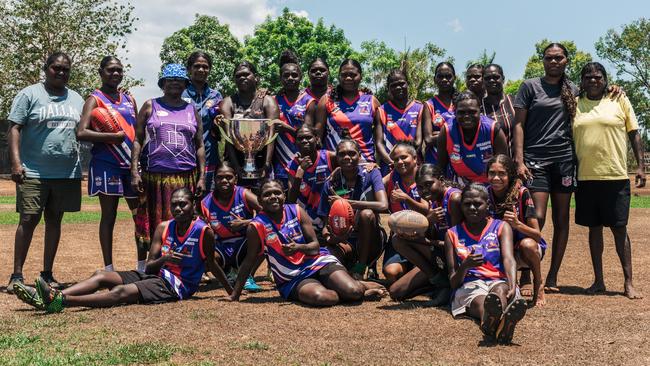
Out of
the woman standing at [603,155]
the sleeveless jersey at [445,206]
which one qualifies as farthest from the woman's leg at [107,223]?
the woman standing at [603,155]

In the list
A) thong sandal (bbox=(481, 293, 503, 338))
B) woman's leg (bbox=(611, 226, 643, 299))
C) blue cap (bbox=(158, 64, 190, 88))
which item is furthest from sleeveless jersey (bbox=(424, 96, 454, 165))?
thong sandal (bbox=(481, 293, 503, 338))

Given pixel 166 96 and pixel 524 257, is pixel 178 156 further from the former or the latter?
pixel 524 257

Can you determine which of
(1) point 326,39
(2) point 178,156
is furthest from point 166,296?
(1) point 326,39

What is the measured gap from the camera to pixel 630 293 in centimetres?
674

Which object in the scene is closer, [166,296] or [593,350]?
[593,350]

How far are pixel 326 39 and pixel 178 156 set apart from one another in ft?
110

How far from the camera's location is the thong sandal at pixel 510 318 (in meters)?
4.63

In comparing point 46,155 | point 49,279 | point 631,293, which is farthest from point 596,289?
point 46,155

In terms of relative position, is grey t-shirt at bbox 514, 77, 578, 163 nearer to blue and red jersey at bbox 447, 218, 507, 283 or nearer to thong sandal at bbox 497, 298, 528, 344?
blue and red jersey at bbox 447, 218, 507, 283

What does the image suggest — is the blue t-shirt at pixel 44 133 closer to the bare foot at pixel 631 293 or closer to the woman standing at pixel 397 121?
the woman standing at pixel 397 121

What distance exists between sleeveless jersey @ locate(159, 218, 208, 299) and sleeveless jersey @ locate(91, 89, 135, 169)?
1.27m

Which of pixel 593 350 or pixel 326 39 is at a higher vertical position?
pixel 326 39

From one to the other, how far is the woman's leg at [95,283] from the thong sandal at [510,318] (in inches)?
136

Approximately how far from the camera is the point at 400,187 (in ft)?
23.6
